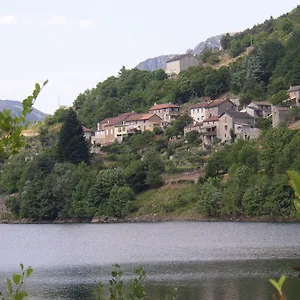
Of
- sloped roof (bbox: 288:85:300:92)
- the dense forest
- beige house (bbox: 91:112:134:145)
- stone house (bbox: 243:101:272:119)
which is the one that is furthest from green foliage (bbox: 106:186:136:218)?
sloped roof (bbox: 288:85:300:92)

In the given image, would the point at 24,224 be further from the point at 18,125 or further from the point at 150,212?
the point at 18,125

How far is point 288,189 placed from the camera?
83375mm

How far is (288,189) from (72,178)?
3406 centimetres

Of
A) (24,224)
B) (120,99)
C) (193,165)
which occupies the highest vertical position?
(120,99)

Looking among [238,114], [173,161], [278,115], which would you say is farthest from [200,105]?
[173,161]

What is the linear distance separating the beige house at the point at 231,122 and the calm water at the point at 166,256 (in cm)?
2883

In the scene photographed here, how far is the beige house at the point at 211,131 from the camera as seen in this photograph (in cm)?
11362

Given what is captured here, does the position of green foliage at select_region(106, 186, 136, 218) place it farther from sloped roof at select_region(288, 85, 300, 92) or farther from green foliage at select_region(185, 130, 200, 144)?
sloped roof at select_region(288, 85, 300, 92)

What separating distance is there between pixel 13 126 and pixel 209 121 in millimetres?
108586

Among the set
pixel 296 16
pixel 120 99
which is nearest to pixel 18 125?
pixel 120 99

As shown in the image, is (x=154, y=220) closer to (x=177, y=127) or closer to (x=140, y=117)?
(x=177, y=127)

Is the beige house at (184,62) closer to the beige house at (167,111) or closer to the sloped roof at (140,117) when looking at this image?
the beige house at (167,111)

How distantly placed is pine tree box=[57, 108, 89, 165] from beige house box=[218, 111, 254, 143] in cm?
2021

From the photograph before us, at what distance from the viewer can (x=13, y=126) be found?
23.0 feet
